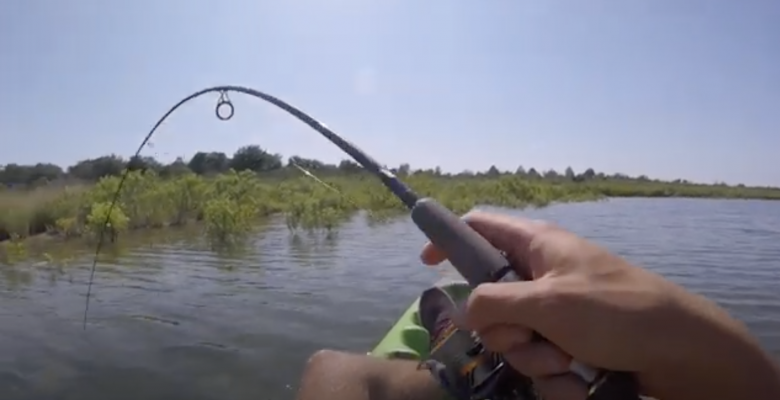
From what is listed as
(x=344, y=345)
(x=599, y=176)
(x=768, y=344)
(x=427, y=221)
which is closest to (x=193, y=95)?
(x=427, y=221)

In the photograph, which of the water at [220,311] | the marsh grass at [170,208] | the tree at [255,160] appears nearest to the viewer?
the tree at [255,160]

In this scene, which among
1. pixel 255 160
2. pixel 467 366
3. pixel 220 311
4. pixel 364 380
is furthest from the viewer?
pixel 220 311

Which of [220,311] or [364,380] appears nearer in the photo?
[364,380]

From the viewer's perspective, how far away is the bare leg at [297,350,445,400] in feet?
6.31

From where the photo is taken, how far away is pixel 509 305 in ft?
3.09

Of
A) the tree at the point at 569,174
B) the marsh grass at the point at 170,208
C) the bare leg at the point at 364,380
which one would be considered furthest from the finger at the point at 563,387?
the tree at the point at 569,174

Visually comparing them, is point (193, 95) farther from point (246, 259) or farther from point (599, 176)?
point (599, 176)

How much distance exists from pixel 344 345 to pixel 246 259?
15.8 feet

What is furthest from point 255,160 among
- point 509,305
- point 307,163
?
point 509,305

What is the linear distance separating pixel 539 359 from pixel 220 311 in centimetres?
640

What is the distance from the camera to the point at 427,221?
4.04 feet

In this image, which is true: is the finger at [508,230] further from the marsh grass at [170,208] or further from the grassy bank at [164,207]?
the grassy bank at [164,207]

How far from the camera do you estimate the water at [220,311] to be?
5078 millimetres

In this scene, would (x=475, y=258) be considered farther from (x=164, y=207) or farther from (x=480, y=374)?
(x=164, y=207)
